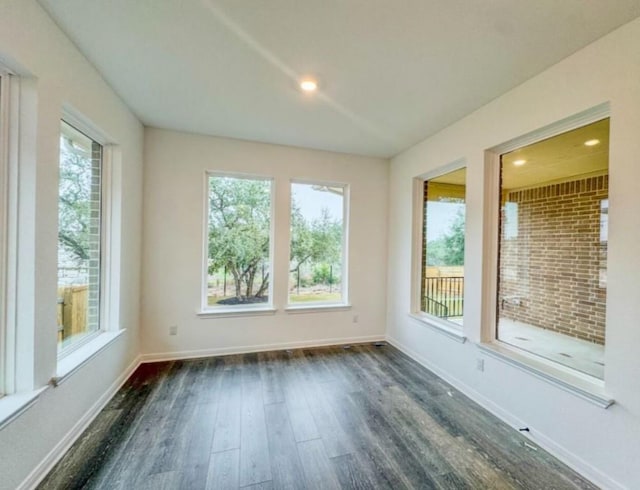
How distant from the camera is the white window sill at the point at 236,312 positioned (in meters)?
3.39

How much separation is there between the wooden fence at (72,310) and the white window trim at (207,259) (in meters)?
1.17

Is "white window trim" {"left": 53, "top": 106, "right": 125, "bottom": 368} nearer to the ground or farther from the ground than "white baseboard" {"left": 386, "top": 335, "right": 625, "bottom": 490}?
farther from the ground

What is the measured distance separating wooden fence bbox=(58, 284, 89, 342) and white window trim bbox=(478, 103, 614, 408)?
3286 mm

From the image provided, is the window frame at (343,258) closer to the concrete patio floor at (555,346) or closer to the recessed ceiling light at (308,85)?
the recessed ceiling light at (308,85)

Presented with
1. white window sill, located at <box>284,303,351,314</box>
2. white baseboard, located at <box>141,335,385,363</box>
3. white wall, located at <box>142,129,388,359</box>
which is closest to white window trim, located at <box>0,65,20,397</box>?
white wall, located at <box>142,129,388,359</box>

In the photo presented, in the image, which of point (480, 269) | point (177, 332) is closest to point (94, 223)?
point (177, 332)

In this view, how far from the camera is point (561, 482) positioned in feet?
5.48

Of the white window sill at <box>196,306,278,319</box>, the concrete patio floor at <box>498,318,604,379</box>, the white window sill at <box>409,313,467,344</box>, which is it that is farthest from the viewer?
the white window sill at <box>196,306,278,319</box>

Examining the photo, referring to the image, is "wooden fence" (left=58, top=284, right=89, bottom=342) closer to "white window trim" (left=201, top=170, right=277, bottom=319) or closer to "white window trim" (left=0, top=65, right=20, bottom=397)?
"white window trim" (left=0, top=65, right=20, bottom=397)

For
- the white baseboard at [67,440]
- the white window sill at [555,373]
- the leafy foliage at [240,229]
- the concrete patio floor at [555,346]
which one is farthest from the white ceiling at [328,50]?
the white baseboard at [67,440]

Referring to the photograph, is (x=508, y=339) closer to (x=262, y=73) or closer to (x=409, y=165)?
(x=409, y=165)

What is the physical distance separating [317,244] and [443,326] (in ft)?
5.98

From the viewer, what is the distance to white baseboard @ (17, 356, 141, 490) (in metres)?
1.55

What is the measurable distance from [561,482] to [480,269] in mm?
1465
